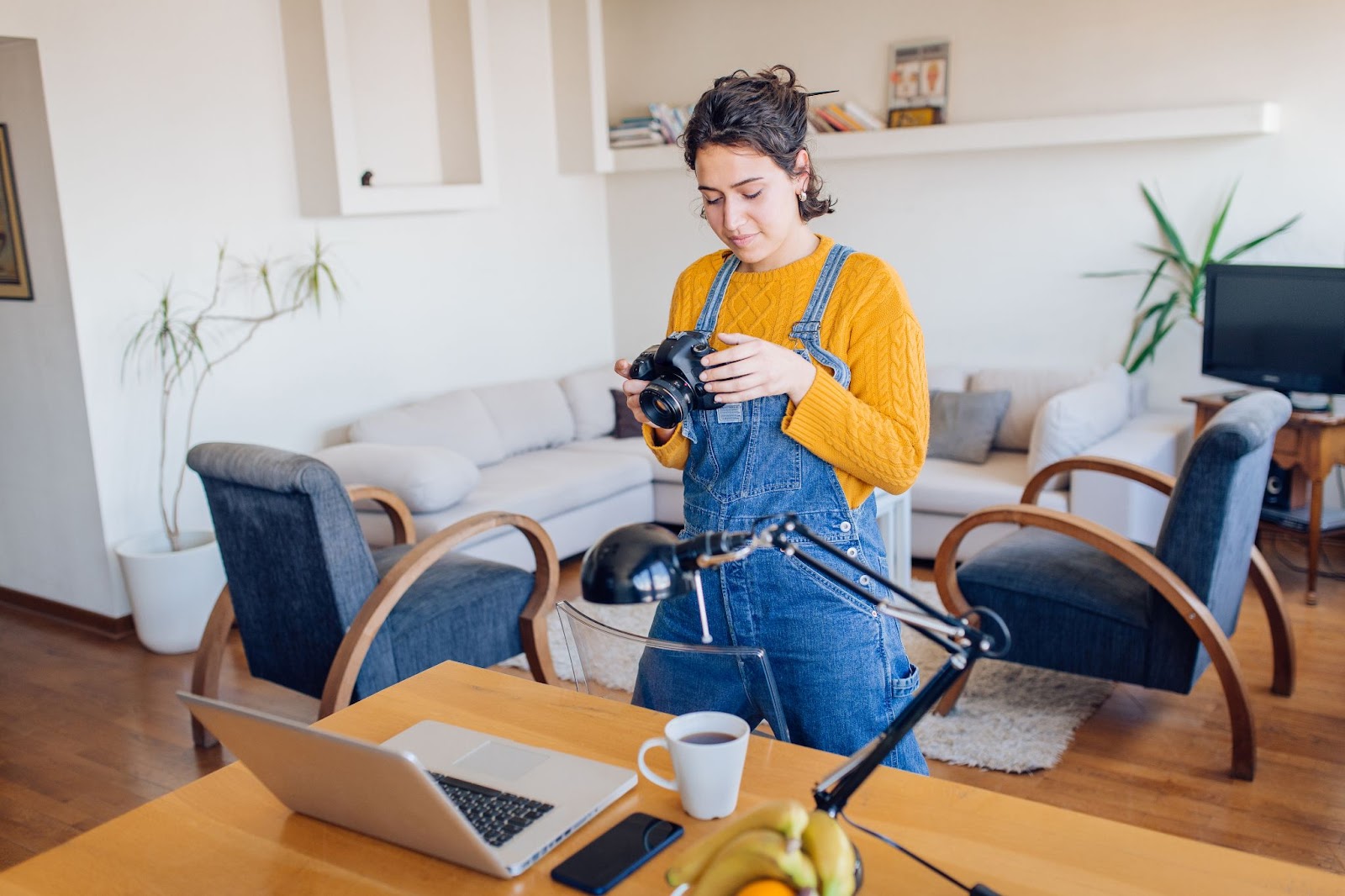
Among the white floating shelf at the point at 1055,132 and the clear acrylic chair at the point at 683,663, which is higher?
the white floating shelf at the point at 1055,132

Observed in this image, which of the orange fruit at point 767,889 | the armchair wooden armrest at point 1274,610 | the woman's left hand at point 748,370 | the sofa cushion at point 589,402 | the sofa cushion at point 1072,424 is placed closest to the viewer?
the orange fruit at point 767,889

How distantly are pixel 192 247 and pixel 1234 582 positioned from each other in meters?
3.47

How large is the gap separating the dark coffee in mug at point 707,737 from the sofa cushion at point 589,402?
407 centimetres

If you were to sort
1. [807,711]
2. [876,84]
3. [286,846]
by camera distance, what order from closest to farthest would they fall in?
[286,846], [807,711], [876,84]

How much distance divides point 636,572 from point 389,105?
4.38 m

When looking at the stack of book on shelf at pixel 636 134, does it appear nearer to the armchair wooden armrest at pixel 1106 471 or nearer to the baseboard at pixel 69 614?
the armchair wooden armrest at pixel 1106 471

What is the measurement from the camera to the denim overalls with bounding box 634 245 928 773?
5.16 feet

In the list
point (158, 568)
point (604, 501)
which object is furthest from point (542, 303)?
point (158, 568)

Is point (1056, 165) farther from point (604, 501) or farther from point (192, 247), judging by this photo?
point (192, 247)

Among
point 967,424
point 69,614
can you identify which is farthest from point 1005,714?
point 69,614

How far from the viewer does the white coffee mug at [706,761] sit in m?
1.21

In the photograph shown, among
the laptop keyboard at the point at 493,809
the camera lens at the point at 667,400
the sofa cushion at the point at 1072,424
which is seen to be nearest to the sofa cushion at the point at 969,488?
the sofa cushion at the point at 1072,424

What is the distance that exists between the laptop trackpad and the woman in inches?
8.7

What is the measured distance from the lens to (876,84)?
5.24 metres
